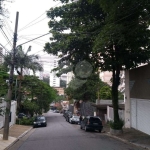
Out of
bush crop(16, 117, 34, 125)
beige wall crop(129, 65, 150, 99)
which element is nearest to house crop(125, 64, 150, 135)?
beige wall crop(129, 65, 150, 99)

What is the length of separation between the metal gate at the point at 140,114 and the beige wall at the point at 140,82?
0.52 metres

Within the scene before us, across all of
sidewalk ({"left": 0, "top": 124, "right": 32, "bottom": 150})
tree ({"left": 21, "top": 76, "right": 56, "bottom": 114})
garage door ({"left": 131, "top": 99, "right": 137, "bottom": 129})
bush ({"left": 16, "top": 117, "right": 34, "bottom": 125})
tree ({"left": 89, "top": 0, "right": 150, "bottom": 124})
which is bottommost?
bush ({"left": 16, "top": 117, "right": 34, "bottom": 125})

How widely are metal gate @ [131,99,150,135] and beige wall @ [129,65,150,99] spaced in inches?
20.4

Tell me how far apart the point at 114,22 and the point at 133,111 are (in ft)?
38.9

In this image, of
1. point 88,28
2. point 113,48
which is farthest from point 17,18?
point 113,48

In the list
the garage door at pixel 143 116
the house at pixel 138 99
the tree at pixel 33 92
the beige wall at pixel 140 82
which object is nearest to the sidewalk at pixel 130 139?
the garage door at pixel 143 116

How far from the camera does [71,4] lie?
21.7 metres

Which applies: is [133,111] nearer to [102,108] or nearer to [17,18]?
[17,18]

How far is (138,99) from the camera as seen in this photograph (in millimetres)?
24109

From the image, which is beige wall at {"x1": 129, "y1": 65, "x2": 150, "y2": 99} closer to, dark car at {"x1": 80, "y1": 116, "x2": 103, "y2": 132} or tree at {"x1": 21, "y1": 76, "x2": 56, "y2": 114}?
dark car at {"x1": 80, "y1": 116, "x2": 103, "y2": 132}

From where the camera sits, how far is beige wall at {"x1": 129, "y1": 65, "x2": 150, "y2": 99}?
21.6 metres

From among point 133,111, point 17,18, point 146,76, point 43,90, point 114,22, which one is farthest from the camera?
point 43,90

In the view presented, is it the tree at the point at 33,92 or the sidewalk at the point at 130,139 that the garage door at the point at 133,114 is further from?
the tree at the point at 33,92

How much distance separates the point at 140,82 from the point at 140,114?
8.93ft
